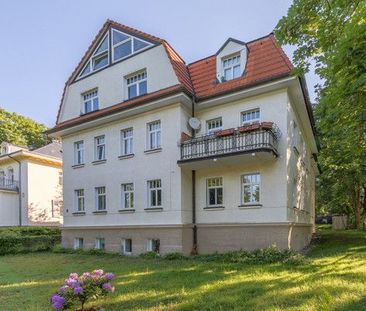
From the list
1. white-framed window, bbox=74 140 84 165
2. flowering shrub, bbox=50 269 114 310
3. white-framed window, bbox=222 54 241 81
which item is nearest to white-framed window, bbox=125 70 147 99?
white-framed window, bbox=222 54 241 81

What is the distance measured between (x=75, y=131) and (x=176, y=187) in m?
7.63

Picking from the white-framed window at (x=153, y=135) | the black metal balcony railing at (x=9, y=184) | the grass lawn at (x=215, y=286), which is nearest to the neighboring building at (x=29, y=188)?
the black metal balcony railing at (x=9, y=184)

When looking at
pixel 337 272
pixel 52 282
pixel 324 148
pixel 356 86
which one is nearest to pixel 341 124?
pixel 356 86

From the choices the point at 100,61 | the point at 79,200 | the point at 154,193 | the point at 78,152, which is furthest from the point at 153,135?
the point at 79,200

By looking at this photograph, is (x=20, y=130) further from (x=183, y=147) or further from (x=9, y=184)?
(x=183, y=147)

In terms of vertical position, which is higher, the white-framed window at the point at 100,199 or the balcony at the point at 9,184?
the balcony at the point at 9,184

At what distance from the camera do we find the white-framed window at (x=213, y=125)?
1470cm

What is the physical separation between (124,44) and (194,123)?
5.95 m

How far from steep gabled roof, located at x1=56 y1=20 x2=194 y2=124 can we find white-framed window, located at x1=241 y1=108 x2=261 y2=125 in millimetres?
2504

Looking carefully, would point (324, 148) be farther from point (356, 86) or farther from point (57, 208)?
point (57, 208)

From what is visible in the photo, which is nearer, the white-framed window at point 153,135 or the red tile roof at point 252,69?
the red tile roof at point 252,69

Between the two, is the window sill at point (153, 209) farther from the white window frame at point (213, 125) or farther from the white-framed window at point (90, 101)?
the white-framed window at point (90, 101)

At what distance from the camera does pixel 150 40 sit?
51.8 ft

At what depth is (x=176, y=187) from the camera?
14172 millimetres
